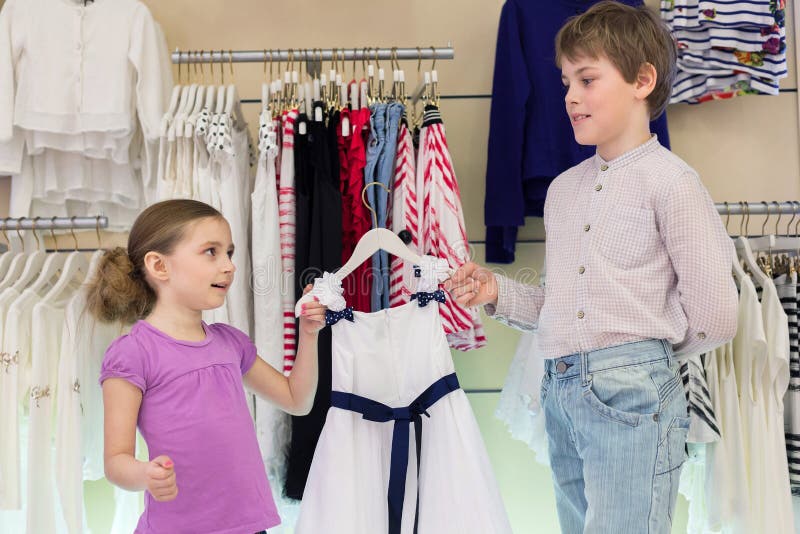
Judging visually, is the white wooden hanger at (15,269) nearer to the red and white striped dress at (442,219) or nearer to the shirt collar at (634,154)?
the red and white striped dress at (442,219)

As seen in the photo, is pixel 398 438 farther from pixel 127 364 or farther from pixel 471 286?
pixel 127 364

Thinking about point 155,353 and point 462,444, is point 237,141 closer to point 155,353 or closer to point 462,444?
point 155,353

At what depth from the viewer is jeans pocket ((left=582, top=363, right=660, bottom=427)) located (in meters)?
1.67

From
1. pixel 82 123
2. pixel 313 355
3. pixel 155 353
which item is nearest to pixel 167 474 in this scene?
pixel 155 353

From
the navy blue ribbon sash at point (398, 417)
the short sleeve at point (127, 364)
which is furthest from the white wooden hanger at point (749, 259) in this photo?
the short sleeve at point (127, 364)

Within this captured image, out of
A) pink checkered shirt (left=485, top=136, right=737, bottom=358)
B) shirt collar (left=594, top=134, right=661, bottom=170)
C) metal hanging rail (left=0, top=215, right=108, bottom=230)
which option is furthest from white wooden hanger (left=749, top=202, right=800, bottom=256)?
metal hanging rail (left=0, top=215, right=108, bottom=230)

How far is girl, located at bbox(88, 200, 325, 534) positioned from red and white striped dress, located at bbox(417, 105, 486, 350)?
1.89 feet

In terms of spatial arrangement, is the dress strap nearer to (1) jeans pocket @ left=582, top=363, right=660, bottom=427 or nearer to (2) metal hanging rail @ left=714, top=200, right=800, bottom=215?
(1) jeans pocket @ left=582, top=363, right=660, bottom=427

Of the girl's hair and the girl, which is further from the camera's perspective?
the girl's hair

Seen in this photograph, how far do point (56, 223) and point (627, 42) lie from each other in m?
1.81

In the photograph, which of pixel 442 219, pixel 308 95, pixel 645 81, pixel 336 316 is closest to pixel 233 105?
pixel 308 95

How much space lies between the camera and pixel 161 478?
147cm

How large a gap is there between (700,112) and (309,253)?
5.77 feet

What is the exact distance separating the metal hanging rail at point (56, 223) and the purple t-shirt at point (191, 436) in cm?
84
